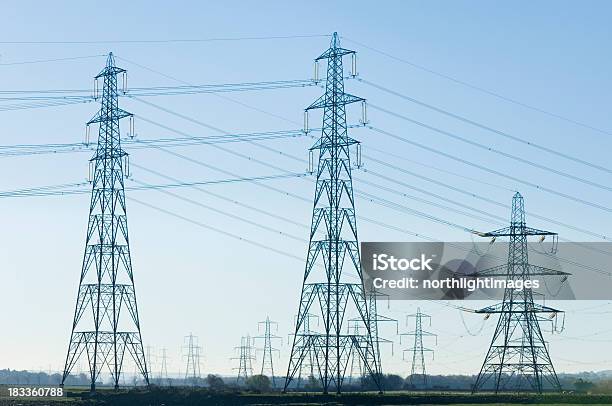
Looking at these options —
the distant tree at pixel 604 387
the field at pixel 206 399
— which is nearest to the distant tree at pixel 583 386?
the distant tree at pixel 604 387

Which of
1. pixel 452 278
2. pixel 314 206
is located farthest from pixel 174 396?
pixel 452 278

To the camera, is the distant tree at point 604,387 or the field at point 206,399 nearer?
the field at point 206,399

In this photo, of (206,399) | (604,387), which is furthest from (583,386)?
(206,399)

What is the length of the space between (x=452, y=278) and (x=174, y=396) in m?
43.5

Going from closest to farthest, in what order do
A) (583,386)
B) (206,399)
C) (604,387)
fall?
(206,399), (604,387), (583,386)

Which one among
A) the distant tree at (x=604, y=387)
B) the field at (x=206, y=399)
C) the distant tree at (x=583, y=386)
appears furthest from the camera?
the distant tree at (x=583, y=386)

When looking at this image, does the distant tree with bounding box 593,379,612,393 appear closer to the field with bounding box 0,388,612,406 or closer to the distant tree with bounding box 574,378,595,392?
the distant tree with bounding box 574,378,595,392

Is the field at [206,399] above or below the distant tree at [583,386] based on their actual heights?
above

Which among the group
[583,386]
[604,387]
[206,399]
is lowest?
[583,386]

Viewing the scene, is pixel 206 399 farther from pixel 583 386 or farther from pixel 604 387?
pixel 583 386

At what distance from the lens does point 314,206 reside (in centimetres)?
9406

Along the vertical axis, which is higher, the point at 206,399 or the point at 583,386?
the point at 206,399

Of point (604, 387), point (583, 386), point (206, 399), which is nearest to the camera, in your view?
point (206, 399)

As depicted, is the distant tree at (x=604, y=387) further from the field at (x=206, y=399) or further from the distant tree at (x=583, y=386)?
the field at (x=206, y=399)
